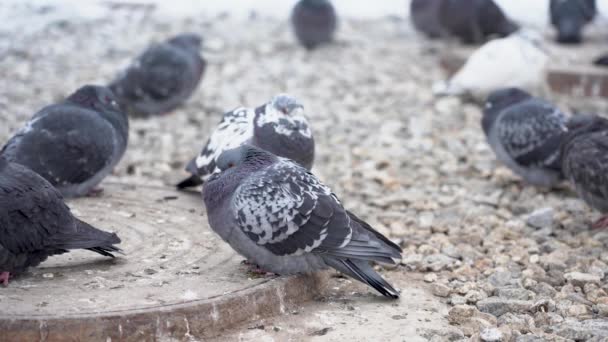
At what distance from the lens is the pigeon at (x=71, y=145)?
5.81 m

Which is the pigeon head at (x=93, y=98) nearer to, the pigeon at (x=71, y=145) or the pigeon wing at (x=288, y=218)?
the pigeon at (x=71, y=145)

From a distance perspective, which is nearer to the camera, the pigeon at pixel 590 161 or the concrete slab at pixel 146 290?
the concrete slab at pixel 146 290

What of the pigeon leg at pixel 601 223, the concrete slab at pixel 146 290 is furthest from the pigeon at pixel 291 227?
the pigeon leg at pixel 601 223

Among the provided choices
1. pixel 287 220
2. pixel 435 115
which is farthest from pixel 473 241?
pixel 435 115

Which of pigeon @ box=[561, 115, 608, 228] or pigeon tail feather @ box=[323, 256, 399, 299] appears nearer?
pigeon tail feather @ box=[323, 256, 399, 299]

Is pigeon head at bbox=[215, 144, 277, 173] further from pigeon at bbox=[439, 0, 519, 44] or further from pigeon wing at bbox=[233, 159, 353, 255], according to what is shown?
pigeon at bbox=[439, 0, 519, 44]

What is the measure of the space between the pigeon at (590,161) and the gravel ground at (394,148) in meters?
0.25

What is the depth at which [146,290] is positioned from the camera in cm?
426

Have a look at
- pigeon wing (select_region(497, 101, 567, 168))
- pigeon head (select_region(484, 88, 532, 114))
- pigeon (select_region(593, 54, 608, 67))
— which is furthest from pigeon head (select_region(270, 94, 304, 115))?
pigeon (select_region(593, 54, 608, 67))

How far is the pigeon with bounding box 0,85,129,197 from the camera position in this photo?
5.81 meters

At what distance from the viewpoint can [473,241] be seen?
5.93m

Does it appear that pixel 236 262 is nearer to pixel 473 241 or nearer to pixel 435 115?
pixel 473 241

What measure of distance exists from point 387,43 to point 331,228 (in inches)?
324

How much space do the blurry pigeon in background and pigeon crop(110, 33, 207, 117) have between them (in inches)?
168
